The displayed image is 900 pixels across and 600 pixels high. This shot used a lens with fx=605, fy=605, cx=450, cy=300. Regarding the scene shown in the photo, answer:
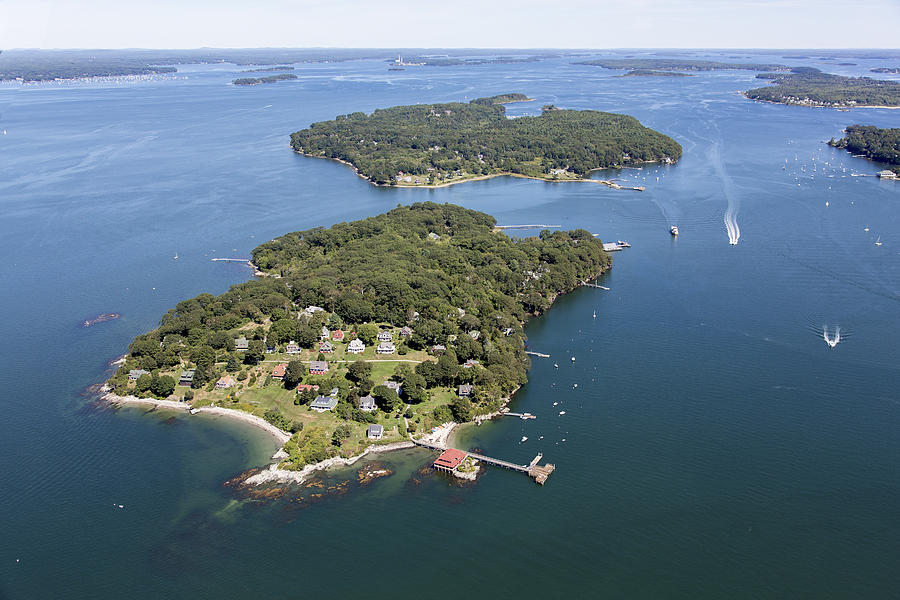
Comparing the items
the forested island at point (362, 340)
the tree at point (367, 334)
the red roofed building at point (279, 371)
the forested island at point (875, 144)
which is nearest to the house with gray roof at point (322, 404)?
the forested island at point (362, 340)

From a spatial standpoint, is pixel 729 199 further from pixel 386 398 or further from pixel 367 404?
pixel 367 404

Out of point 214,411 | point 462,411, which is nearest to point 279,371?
point 214,411

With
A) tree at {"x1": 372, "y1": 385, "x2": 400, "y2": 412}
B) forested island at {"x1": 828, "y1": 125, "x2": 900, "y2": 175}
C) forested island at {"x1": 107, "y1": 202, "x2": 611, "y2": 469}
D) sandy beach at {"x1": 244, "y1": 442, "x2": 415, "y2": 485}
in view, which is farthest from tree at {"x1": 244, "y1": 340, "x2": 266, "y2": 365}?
forested island at {"x1": 828, "y1": 125, "x2": 900, "y2": 175}

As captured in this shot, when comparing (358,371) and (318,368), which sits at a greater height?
(358,371)

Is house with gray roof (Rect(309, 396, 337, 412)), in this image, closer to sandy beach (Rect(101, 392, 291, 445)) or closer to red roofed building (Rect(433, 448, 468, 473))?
sandy beach (Rect(101, 392, 291, 445))

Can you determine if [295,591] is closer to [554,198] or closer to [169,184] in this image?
[554,198]

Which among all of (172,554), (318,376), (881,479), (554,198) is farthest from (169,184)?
(881,479)
